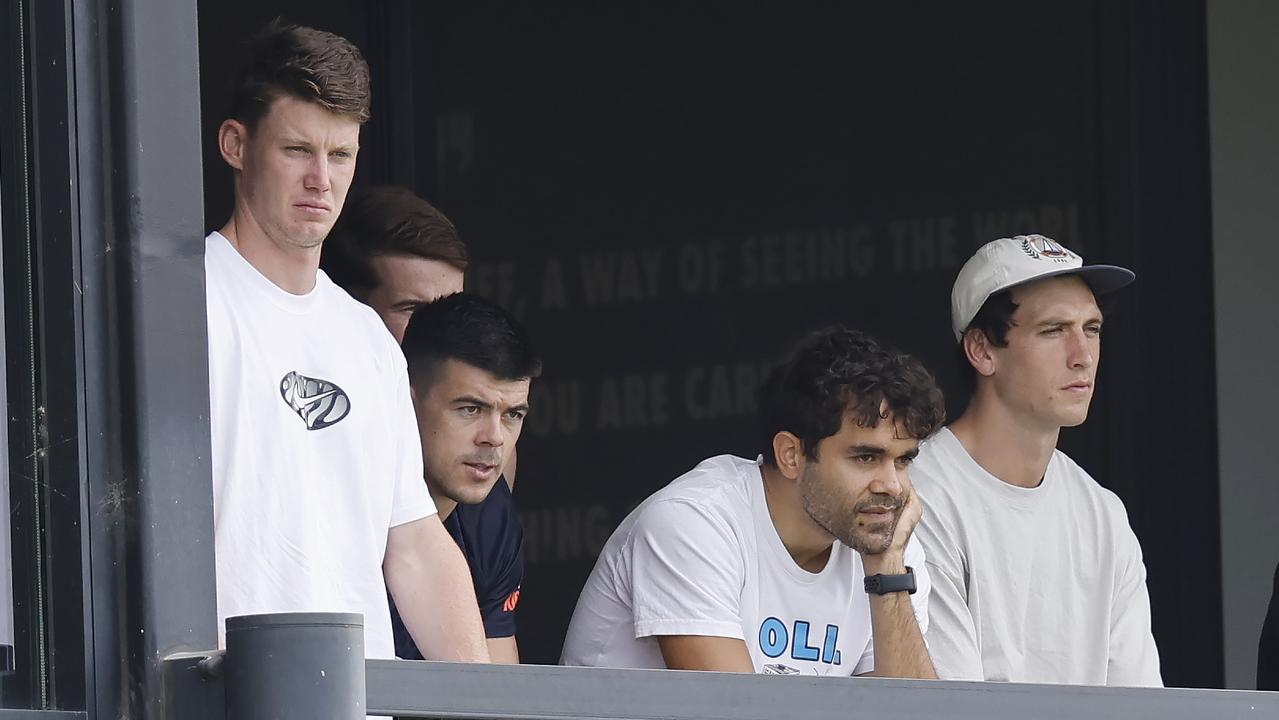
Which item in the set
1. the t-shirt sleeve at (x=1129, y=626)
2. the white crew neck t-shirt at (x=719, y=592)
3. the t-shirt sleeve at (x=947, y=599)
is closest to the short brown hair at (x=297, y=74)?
the white crew neck t-shirt at (x=719, y=592)

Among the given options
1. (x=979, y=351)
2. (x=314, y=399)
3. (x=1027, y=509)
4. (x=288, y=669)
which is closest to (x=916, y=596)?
(x=1027, y=509)

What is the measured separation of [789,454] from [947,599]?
41cm

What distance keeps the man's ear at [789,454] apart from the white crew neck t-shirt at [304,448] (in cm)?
80

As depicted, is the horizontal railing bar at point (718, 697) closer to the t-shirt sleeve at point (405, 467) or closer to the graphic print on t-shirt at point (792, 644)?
the t-shirt sleeve at point (405, 467)

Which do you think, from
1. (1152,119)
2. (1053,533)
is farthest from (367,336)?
(1152,119)

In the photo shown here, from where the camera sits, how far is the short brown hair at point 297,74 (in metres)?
2.65

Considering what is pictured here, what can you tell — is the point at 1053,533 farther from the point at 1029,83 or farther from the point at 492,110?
the point at 492,110

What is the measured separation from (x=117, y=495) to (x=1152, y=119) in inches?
141

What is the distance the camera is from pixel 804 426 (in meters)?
3.33

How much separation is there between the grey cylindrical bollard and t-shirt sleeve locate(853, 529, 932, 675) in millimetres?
1607

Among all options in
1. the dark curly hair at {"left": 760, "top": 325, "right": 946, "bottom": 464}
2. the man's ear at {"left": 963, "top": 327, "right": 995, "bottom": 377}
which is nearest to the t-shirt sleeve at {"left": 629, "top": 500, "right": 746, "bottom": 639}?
the dark curly hair at {"left": 760, "top": 325, "right": 946, "bottom": 464}

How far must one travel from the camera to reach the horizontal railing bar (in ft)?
6.28

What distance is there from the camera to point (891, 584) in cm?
324

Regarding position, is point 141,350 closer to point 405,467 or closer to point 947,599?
point 405,467
